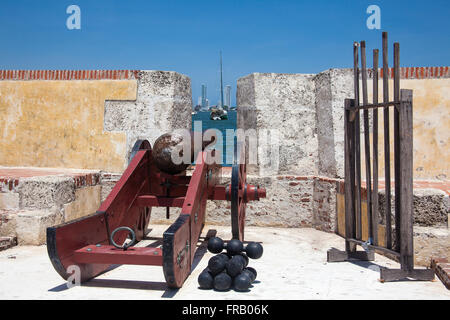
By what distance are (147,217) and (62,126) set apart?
6.61 feet

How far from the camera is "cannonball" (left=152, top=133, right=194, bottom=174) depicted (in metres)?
4.34

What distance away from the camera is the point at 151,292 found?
3.18m

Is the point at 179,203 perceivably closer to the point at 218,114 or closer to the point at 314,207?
the point at 314,207

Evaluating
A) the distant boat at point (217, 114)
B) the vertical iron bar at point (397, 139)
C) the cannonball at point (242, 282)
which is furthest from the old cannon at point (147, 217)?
the distant boat at point (217, 114)

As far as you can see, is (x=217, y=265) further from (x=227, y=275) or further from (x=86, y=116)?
(x=86, y=116)

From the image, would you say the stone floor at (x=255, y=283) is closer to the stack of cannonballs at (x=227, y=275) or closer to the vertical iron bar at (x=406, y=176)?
the stack of cannonballs at (x=227, y=275)

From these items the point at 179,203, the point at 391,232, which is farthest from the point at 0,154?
the point at 391,232

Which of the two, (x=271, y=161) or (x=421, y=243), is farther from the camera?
(x=271, y=161)

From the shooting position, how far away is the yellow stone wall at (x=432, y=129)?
532 cm

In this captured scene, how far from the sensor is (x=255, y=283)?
3420mm

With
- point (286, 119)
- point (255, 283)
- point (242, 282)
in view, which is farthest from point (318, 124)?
point (242, 282)

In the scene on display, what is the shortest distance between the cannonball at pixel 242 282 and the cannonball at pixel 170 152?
5.09 ft

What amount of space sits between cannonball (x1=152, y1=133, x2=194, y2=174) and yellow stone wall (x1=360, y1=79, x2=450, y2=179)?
2497mm

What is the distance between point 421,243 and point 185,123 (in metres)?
3.66
